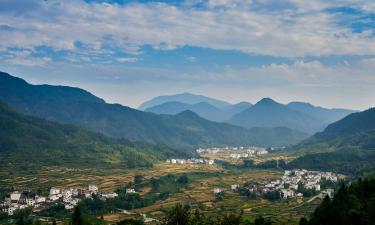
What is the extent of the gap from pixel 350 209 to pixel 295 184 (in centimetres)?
9211

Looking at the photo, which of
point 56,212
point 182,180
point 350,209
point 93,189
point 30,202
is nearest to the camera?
point 350,209

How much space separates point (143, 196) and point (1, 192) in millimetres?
41548

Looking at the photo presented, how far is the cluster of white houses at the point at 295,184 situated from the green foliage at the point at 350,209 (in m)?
54.4

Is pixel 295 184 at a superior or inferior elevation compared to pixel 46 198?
superior

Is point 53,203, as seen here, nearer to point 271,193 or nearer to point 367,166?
point 271,193

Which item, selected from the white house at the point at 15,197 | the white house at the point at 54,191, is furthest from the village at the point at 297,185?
the white house at the point at 15,197

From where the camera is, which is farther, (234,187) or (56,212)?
(234,187)

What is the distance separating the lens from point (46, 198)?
12688cm

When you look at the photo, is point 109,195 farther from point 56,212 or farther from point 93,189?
point 56,212

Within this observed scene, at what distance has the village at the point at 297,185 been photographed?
141 metres

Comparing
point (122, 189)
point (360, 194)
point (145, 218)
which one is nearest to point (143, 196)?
point (122, 189)

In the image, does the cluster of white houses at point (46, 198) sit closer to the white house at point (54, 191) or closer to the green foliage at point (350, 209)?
the white house at point (54, 191)

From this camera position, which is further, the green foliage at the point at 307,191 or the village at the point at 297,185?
the green foliage at the point at 307,191

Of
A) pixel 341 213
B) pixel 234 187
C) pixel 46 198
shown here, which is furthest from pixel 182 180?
pixel 341 213
